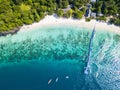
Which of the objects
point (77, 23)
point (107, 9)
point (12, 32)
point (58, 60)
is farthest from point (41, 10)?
point (107, 9)

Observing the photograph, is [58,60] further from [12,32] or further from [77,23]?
[12,32]

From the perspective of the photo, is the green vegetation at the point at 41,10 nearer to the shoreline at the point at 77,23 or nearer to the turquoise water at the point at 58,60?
the shoreline at the point at 77,23

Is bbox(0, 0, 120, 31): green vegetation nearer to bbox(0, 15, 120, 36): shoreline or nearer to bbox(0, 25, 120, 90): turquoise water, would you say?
bbox(0, 15, 120, 36): shoreline

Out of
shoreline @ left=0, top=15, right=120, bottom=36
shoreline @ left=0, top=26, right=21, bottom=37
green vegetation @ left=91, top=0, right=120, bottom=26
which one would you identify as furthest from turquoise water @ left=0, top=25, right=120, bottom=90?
green vegetation @ left=91, top=0, right=120, bottom=26

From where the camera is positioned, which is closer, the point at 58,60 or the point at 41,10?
the point at 58,60

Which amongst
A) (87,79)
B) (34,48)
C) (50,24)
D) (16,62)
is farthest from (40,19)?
(87,79)

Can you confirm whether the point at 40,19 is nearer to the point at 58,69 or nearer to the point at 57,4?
the point at 57,4

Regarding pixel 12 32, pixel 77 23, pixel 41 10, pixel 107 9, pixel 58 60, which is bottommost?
pixel 58 60
